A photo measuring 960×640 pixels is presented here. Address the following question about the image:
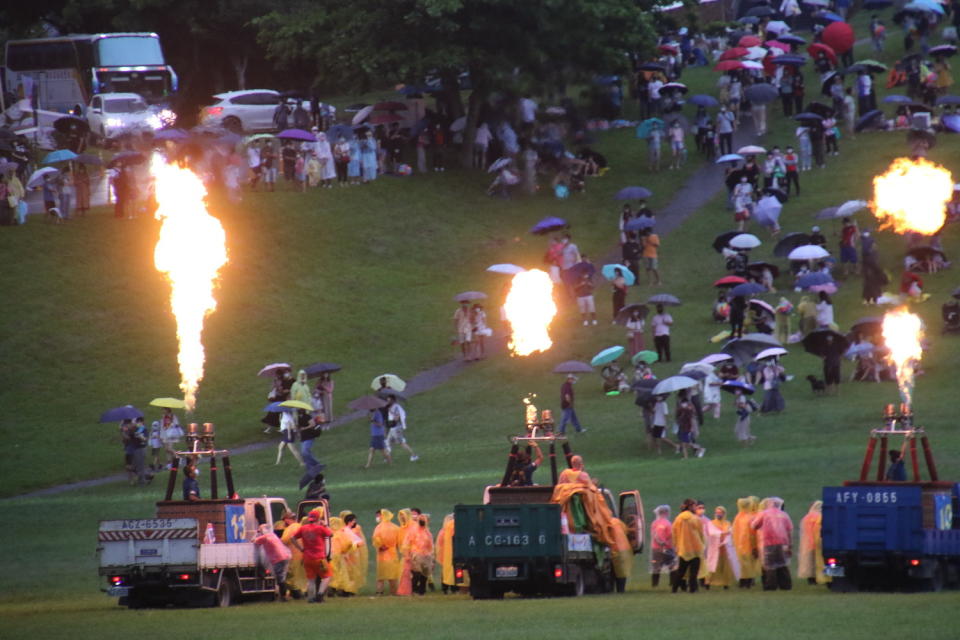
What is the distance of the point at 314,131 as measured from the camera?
6875cm

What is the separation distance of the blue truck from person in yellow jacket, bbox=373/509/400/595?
7.22 metres

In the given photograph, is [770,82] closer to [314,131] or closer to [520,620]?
[314,131]

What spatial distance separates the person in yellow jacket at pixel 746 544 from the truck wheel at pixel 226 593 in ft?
26.3

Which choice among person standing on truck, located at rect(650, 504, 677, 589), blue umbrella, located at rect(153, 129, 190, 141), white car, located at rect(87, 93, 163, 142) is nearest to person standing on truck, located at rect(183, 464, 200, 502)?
person standing on truck, located at rect(650, 504, 677, 589)

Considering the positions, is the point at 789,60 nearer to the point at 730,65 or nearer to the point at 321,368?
the point at 730,65

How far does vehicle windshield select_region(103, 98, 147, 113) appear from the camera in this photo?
7212 cm

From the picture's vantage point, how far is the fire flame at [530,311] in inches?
2136

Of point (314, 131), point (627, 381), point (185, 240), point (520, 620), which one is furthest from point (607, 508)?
point (314, 131)

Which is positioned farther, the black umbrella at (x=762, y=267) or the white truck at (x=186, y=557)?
the black umbrella at (x=762, y=267)

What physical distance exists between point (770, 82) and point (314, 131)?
1826cm

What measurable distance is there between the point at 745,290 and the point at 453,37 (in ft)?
60.9

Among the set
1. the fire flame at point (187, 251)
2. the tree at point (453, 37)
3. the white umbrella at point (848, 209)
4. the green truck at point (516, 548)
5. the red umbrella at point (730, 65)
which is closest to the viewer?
the green truck at point (516, 548)

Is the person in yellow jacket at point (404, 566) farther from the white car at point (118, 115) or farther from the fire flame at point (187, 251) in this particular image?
the white car at point (118, 115)

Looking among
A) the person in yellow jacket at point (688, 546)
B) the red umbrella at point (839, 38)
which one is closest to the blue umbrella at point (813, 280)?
the person in yellow jacket at point (688, 546)
